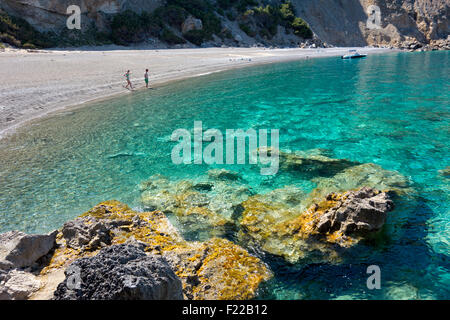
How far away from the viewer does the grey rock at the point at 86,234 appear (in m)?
6.39

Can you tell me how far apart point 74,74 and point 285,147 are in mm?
22583

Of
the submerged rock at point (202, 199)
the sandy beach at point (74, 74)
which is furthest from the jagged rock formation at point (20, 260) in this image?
the sandy beach at point (74, 74)

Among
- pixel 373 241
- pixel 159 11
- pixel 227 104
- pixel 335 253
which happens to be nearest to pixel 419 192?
pixel 373 241

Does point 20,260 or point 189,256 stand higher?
point 20,260

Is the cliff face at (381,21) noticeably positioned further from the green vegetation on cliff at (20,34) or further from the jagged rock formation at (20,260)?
the jagged rock formation at (20,260)

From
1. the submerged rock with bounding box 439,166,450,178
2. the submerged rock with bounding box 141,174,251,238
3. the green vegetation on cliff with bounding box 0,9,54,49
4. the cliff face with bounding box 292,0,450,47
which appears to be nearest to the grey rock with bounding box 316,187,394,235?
the submerged rock with bounding box 141,174,251,238

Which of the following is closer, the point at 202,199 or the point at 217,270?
the point at 217,270

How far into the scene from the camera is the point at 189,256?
6.16 meters

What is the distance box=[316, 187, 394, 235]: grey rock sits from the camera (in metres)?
6.86

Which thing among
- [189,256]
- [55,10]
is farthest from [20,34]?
[189,256]

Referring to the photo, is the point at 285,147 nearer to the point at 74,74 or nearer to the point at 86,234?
the point at 86,234

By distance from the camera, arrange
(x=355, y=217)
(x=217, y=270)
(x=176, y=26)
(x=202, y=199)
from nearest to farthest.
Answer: (x=217, y=270) → (x=355, y=217) → (x=202, y=199) → (x=176, y=26)

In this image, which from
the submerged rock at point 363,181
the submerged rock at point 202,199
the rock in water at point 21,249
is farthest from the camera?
the submerged rock at point 363,181

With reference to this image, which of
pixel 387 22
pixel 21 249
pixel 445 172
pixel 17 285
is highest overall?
pixel 387 22
